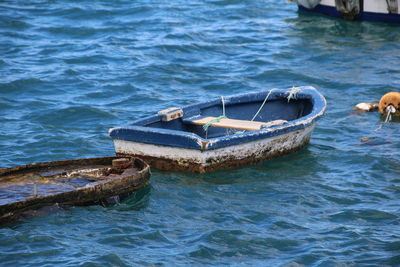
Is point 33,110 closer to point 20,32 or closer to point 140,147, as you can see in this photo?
point 140,147

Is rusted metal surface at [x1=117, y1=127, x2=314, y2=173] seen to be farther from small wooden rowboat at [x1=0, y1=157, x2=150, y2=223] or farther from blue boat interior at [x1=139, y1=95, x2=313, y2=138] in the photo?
blue boat interior at [x1=139, y1=95, x2=313, y2=138]

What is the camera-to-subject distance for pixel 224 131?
1077cm

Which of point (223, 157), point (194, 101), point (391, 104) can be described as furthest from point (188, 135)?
point (391, 104)

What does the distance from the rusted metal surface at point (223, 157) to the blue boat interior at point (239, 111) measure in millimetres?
944

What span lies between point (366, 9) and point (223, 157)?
1086 cm

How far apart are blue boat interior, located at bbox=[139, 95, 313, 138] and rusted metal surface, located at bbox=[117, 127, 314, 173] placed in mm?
944

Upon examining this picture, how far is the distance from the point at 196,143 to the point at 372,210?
244cm

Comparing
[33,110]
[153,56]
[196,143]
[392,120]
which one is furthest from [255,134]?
[153,56]

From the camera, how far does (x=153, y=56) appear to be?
54.4ft

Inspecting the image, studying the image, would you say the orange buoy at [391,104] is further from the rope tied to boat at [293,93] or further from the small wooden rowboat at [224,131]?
the rope tied to boat at [293,93]

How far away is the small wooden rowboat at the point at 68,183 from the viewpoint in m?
7.91

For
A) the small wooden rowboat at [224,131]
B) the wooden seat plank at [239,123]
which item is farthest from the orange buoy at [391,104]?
the wooden seat plank at [239,123]

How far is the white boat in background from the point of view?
717 inches

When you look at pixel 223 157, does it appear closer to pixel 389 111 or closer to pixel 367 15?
pixel 389 111
